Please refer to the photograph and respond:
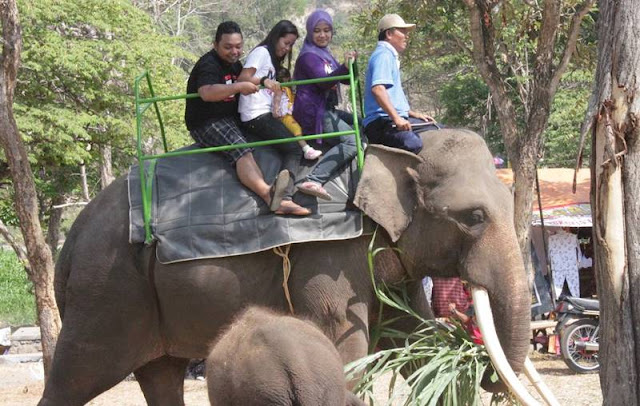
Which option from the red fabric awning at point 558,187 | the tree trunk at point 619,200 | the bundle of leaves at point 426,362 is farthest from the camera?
the red fabric awning at point 558,187

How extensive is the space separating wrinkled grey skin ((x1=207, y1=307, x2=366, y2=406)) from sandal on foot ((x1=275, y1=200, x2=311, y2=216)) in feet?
12.6

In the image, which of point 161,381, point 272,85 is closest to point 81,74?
point 161,381

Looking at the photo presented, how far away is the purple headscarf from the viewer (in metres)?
6.21

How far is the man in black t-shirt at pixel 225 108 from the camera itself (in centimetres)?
609

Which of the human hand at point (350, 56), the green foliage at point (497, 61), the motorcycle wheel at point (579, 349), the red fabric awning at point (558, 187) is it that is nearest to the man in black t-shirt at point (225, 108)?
the human hand at point (350, 56)

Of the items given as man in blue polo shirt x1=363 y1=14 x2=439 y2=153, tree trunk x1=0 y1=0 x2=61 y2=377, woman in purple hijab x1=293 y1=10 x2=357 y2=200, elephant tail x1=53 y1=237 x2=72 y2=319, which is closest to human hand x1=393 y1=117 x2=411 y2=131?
man in blue polo shirt x1=363 y1=14 x2=439 y2=153

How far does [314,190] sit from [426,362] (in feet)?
3.81

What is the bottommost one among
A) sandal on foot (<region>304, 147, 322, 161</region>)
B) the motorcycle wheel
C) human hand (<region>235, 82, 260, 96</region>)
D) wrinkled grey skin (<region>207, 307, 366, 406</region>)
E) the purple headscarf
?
the motorcycle wheel

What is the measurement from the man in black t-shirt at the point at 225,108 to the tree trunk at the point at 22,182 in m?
3.26

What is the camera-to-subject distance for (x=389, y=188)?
6062 mm

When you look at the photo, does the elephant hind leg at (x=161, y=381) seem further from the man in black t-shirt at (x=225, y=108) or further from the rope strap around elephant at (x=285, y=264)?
the man in black t-shirt at (x=225, y=108)

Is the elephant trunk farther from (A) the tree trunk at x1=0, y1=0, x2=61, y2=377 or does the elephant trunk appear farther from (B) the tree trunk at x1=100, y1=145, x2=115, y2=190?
(B) the tree trunk at x1=100, y1=145, x2=115, y2=190

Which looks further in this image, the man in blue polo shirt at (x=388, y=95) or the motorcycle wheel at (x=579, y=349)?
the motorcycle wheel at (x=579, y=349)

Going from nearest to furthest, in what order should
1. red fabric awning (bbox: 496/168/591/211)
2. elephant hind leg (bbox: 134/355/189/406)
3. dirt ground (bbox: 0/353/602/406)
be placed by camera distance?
1. elephant hind leg (bbox: 134/355/189/406)
2. dirt ground (bbox: 0/353/602/406)
3. red fabric awning (bbox: 496/168/591/211)
